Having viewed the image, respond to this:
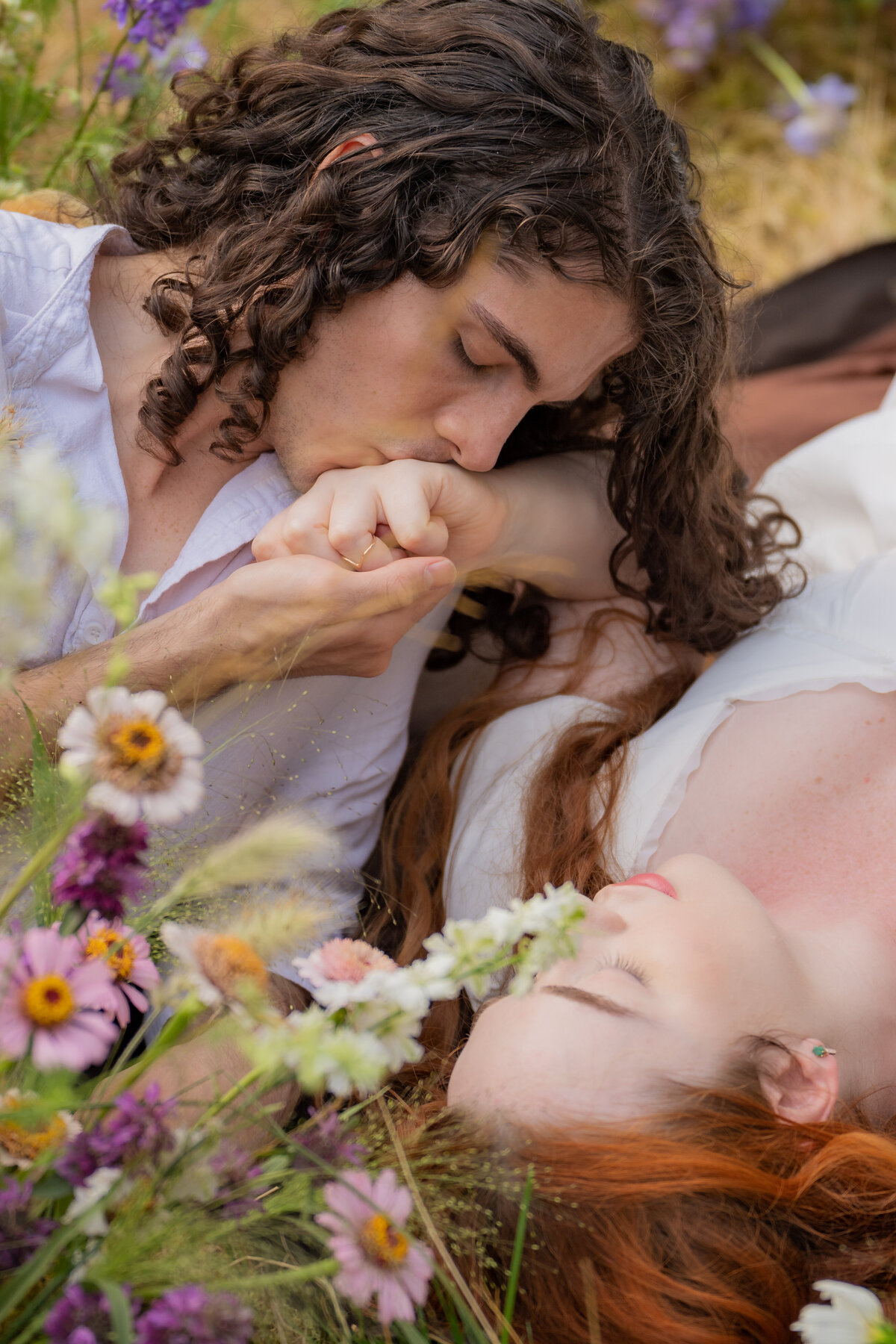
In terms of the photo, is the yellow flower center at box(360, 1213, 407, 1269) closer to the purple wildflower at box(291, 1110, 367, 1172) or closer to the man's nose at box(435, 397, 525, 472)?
the purple wildflower at box(291, 1110, 367, 1172)

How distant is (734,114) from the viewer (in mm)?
3920

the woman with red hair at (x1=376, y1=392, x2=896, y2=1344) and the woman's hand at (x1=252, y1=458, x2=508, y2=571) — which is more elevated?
the woman's hand at (x1=252, y1=458, x2=508, y2=571)

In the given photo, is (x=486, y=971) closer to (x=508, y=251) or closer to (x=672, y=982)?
(x=672, y=982)

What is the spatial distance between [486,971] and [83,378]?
121 cm

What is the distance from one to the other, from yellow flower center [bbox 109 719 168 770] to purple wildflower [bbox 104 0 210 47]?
153 centimetres

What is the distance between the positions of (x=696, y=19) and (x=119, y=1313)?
4334 mm

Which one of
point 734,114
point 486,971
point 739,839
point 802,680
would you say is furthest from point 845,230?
point 486,971

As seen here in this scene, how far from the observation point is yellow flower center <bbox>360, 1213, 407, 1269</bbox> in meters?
0.67

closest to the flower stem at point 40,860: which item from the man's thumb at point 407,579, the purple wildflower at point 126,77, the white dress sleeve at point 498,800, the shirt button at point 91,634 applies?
the man's thumb at point 407,579

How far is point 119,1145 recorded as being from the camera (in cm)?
65

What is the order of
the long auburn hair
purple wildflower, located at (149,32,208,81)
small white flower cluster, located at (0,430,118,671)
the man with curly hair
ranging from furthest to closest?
purple wildflower, located at (149,32,208,81) → the man with curly hair → the long auburn hair → small white flower cluster, located at (0,430,118,671)

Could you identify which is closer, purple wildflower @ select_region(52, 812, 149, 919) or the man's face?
purple wildflower @ select_region(52, 812, 149, 919)

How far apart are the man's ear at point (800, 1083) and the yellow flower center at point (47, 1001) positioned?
0.84 meters

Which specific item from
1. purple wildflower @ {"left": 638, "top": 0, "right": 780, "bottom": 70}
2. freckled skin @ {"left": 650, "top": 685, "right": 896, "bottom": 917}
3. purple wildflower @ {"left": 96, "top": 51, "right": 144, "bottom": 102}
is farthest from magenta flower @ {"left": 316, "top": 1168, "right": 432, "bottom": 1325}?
purple wildflower @ {"left": 638, "top": 0, "right": 780, "bottom": 70}
